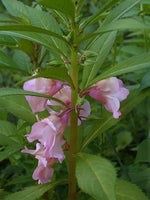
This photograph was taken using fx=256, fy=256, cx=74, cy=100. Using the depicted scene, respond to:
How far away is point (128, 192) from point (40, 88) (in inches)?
16.3

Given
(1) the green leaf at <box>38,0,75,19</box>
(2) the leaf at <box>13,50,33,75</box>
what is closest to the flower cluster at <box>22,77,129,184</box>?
(1) the green leaf at <box>38,0,75,19</box>

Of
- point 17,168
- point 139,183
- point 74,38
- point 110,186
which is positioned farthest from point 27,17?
point 17,168

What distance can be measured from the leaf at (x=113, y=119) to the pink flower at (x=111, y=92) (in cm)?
10

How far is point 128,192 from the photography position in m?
0.78

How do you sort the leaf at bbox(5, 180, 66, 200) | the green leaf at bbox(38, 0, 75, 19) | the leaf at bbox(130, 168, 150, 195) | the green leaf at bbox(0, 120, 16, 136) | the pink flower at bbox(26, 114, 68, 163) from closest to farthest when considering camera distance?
the green leaf at bbox(38, 0, 75, 19), the pink flower at bbox(26, 114, 68, 163), the leaf at bbox(5, 180, 66, 200), the leaf at bbox(130, 168, 150, 195), the green leaf at bbox(0, 120, 16, 136)

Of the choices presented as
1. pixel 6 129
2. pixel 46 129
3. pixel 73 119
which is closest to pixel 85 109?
pixel 73 119

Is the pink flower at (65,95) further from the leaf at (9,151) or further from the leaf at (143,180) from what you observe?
the leaf at (143,180)

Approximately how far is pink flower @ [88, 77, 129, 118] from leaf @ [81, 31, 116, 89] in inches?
3.7

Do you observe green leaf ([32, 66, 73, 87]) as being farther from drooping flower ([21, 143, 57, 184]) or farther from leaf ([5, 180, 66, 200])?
leaf ([5, 180, 66, 200])

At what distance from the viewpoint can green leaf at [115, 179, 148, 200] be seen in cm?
77

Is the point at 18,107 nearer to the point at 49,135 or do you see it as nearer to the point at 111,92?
the point at 49,135

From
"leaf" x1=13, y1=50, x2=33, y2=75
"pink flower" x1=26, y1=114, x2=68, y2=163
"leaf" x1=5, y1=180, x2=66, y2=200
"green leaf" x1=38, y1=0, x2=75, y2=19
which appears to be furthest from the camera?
"leaf" x1=13, y1=50, x2=33, y2=75

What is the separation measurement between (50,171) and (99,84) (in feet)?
1.04

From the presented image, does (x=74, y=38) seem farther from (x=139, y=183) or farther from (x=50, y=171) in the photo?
(x=139, y=183)
